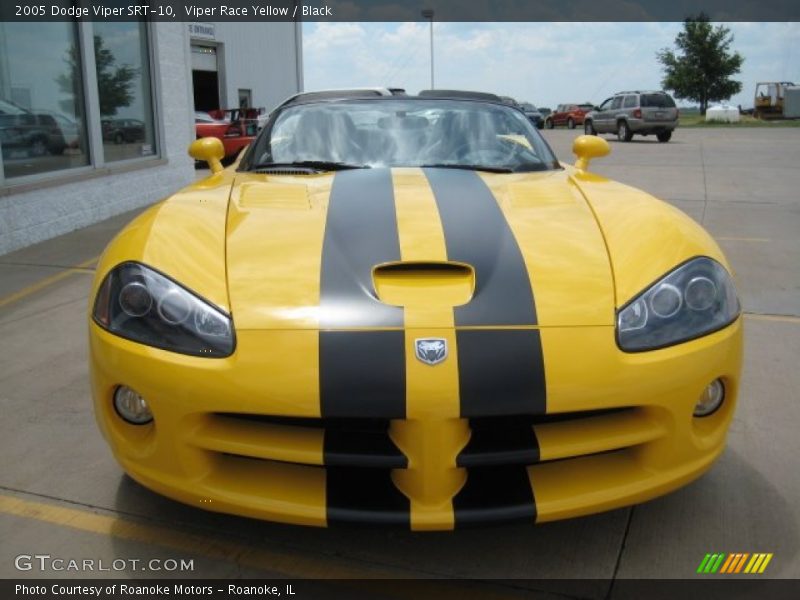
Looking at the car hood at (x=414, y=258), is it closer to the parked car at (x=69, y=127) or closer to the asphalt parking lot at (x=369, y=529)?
the asphalt parking lot at (x=369, y=529)

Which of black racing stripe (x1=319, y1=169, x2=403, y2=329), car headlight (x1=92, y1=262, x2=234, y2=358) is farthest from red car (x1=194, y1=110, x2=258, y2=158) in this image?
car headlight (x1=92, y1=262, x2=234, y2=358)

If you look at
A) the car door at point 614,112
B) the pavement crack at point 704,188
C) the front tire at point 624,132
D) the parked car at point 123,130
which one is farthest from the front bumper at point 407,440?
the car door at point 614,112

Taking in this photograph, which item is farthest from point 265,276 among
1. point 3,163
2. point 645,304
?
point 3,163

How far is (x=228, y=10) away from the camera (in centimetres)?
2169

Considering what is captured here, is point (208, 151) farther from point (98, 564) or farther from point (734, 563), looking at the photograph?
point (734, 563)

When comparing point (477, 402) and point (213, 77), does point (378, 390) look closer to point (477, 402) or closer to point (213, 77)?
point (477, 402)

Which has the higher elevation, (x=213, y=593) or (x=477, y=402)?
(x=477, y=402)

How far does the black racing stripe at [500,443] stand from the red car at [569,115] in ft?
125

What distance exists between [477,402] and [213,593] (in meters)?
0.87

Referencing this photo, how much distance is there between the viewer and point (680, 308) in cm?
204

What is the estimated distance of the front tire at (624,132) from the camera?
24.0 metres

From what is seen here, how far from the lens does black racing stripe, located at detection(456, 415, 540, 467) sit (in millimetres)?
1817

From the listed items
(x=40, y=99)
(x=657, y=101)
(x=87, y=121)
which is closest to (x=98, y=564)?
(x=40, y=99)

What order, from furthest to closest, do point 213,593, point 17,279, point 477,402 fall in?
point 17,279 < point 213,593 < point 477,402
